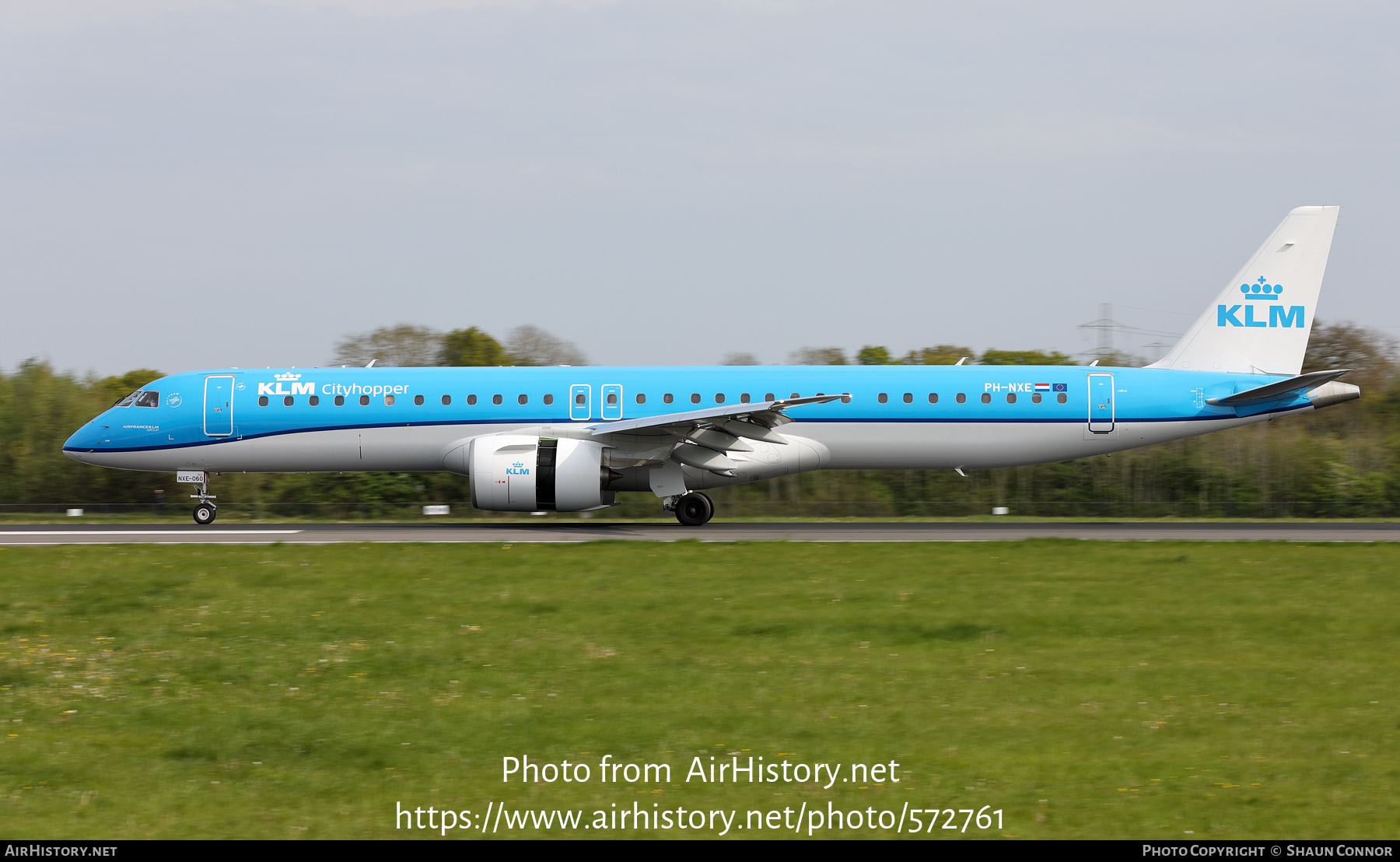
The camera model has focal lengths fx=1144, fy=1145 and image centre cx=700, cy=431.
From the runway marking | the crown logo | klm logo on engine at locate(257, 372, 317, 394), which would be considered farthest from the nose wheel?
the crown logo

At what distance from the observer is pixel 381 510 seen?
110ft

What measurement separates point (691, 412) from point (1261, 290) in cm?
1563

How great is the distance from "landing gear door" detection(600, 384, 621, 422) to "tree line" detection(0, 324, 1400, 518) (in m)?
5.83

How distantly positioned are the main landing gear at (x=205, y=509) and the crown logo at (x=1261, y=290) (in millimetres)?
26752

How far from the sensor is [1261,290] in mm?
29891

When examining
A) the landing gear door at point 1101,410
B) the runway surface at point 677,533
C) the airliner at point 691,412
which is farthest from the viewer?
the landing gear door at point 1101,410

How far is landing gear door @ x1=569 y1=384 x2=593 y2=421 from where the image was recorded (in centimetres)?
2730

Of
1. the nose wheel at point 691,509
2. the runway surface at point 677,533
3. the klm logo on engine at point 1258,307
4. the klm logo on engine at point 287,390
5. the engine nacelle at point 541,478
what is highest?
the klm logo on engine at point 1258,307

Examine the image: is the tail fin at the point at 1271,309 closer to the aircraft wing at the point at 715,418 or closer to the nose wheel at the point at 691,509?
the aircraft wing at the point at 715,418

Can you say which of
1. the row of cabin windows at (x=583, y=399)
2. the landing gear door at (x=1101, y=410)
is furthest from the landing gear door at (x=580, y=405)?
the landing gear door at (x=1101, y=410)

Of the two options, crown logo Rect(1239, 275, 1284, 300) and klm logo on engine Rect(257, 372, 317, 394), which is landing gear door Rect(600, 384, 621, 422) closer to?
klm logo on engine Rect(257, 372, 317, 394)

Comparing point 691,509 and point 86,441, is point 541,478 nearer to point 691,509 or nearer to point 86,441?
point 691,509

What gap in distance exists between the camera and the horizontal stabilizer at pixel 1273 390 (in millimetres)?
26812

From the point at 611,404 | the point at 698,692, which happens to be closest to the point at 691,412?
the point at 611,404
